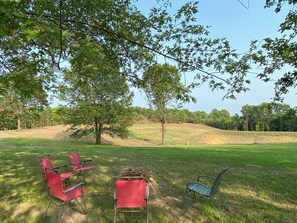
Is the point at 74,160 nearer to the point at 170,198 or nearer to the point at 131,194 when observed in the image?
the point at 170,198

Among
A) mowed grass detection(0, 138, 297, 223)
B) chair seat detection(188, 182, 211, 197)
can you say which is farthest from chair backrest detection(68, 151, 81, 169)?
chair seat detection(188, 182, 211, 197)

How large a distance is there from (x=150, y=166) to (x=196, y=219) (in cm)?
352

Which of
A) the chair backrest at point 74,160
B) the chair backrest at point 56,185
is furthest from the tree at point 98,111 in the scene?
the chair backrest at point 56,185

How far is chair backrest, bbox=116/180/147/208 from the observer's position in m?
4.12

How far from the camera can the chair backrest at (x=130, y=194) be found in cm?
412

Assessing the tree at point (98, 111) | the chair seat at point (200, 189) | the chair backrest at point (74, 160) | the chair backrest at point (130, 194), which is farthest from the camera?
the tree at point (98, 111)

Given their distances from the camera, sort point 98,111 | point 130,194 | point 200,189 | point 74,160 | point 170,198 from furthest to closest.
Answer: point 98,111, point 74,160, point 170,198, point 200,189, point 130,194

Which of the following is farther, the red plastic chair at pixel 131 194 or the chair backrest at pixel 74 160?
the chair backrest at pixel 74 160

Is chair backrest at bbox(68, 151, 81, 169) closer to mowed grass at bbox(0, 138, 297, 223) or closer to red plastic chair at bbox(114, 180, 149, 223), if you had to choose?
mowed grass at bbox(0, 138, 297, 223)

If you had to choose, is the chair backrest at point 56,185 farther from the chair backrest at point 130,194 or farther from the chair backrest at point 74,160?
the chair backrest at point 74,160

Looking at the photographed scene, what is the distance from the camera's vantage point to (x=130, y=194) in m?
4.14

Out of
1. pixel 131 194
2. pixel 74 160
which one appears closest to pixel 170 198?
pixel 131 194

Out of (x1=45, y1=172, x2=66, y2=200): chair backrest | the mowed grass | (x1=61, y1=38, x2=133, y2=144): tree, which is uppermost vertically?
(x1=61, y1=38, x2=133, y2=144): tree

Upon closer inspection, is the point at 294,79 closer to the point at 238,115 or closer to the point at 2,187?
the point at 2,187
